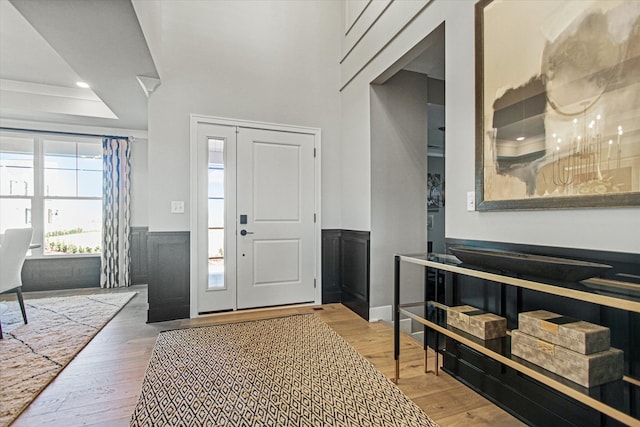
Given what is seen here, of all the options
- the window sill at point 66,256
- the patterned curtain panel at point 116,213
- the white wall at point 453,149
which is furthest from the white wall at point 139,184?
the white wall at point 453,149

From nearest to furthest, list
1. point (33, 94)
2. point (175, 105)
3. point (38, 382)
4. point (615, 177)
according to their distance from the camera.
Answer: point (615, 177)
point (38, 382)
point (175, 105)
point (33, 94)

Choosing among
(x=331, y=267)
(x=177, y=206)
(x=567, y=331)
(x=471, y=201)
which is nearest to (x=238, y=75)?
(x=177, y=206)

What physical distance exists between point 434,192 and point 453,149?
3922mm

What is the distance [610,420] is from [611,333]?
0.38m

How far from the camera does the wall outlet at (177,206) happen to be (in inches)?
129

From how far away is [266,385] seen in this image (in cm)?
196

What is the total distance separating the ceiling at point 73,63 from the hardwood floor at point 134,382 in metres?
2.50

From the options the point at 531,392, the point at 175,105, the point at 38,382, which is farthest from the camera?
the point at 175,105

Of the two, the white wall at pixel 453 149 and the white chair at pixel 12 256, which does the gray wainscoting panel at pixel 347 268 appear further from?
the white chair at pixel 12 256

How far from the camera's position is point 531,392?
1.59 metres

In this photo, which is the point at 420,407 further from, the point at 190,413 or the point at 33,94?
the point at 33,94

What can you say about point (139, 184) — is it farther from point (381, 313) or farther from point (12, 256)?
point (381, 313)

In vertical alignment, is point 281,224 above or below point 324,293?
above

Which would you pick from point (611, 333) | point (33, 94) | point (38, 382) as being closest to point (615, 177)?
point (611, 333)
